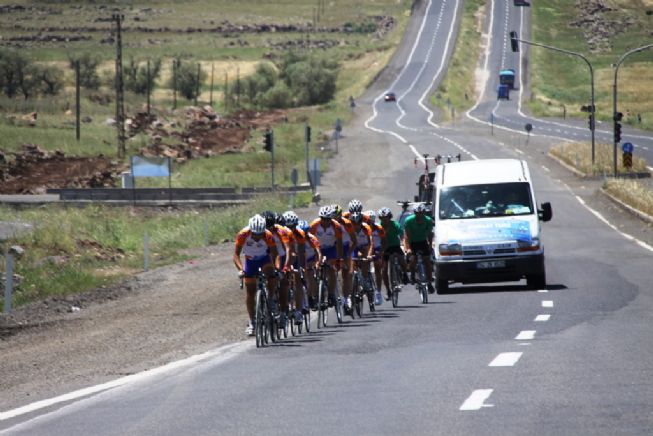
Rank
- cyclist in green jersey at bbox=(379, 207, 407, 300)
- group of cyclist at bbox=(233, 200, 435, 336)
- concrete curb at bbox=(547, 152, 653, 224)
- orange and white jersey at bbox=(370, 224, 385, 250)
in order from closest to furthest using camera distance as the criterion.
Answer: group of cyclist at bbox=(233, 200, 435, 336) → orange and white jersey at bbox=(370, 224, 385, 250) → cyclist in green jersey at bbox=(379, 207, 407, 300) → concrete curb at bbox=(547, 152, 653, 224)

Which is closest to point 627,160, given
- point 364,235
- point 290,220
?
point 364,235

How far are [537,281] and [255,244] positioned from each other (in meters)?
9.27

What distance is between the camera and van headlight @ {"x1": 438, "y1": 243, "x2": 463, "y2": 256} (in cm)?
2630

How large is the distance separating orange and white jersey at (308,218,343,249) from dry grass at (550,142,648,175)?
52.8 meters

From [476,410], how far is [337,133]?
79255 millimetres

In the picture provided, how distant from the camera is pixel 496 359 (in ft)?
49.7

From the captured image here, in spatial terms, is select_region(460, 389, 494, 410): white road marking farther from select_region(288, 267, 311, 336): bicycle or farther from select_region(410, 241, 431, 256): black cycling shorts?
select_region(410, 241, 431, 256): black cycling shorts

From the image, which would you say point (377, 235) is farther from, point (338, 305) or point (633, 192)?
point (633, 192)

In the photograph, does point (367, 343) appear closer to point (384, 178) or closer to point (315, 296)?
point (315, 296)

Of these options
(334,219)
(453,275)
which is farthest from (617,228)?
(334,219)

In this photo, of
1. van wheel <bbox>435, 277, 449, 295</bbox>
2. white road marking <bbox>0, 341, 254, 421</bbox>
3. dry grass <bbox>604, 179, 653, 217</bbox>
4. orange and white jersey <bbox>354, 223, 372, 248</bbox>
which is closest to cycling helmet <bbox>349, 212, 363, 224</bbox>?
orange and white jersey <bbox>354, 223, 372, 248</bbox>

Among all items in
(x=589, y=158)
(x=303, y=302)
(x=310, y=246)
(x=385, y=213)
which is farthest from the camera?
(x=589, y=158)

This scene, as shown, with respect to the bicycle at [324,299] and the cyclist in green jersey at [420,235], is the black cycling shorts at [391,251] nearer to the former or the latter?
the cyclist in green jersey at [420,235]

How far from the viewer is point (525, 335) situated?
18422 mm
